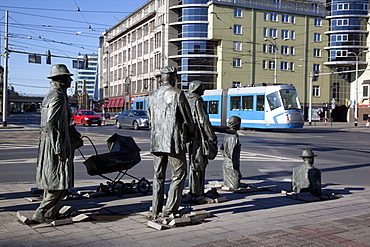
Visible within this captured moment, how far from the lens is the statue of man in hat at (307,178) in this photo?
7652mm

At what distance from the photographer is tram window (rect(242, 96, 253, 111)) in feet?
106

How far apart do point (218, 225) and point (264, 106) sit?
2627 centimetres

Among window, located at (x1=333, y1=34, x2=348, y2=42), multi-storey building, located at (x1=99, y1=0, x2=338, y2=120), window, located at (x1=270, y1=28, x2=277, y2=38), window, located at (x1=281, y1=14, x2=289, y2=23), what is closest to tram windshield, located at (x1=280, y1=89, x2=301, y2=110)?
multi-storey building, located at (x1=99, y1=0, x2=338, y2=120)

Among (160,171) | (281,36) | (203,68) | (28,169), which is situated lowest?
(28,169)

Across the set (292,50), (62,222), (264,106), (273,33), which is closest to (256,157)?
(62,222)

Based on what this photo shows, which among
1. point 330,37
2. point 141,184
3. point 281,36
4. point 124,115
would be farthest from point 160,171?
point 330,37

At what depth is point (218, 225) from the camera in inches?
219

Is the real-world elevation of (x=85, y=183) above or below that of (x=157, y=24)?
below

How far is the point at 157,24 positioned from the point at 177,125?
202 ft

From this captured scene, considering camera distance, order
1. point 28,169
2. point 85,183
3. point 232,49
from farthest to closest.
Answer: point 232,49, point 28,169, point 85,183

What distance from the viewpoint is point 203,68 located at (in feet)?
197

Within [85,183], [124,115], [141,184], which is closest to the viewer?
[141,184]

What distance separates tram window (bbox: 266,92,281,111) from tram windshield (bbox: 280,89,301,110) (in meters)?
0.36

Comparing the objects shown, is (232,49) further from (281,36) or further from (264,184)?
(264,184)
